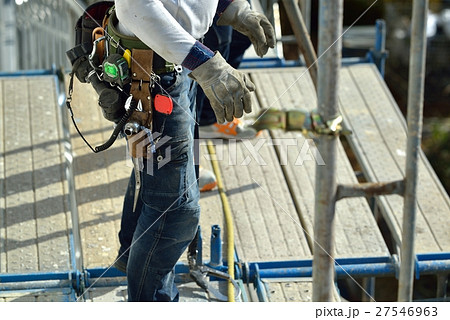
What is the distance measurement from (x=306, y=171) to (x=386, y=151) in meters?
0.55

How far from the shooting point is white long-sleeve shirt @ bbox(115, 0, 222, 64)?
9.86 feet

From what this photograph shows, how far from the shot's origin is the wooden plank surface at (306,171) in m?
A: 4.23

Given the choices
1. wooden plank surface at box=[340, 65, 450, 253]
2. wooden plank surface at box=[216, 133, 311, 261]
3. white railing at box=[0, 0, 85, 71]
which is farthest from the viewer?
white railing at box=[0, 0, 85, 71]

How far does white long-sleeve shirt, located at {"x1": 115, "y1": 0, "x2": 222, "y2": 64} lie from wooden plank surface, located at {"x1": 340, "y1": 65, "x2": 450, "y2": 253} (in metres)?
1.80

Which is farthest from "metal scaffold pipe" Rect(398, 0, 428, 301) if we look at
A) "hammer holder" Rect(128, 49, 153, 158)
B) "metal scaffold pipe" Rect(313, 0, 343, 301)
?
"hammer holder" Rect(128, 49, 153, 158)

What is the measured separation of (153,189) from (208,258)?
776 mm

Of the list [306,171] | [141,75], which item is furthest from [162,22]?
[306,171]

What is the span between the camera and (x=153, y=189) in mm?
3312

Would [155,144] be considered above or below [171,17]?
below

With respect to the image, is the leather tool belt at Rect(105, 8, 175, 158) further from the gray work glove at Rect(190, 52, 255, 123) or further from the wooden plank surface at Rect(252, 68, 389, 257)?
the wooden plank surface at Rect(252, 68, 389, 257)

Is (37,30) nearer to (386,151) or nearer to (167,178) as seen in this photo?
(386,151)

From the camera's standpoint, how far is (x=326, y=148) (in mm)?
3121
